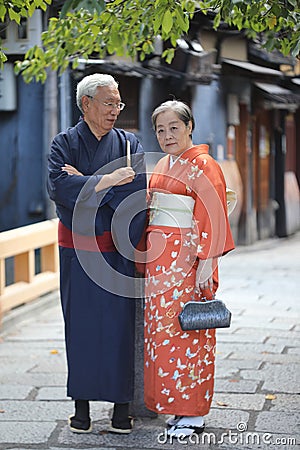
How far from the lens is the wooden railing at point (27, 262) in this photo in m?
8.73

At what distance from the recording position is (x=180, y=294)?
5160 millimetres

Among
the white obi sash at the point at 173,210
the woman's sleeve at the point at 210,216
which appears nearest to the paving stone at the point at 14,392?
the white obi sash at the point at 173,210

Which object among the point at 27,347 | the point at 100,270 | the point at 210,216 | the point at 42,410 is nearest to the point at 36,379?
the point at 42,410

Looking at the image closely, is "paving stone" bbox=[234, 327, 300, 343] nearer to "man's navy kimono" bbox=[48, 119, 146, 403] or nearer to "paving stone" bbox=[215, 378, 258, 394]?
"paving stone" bbox=[215, 378, 258, 394]

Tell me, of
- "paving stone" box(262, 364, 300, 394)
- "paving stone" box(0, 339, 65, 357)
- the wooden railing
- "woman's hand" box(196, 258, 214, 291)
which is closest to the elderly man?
"woman's hand" box(196, 258, 214, 291)

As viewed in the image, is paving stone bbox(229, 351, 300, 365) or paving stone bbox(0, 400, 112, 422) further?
paving stone bbox(229, 351, 300, 365)

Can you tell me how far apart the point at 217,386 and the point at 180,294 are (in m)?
1.50

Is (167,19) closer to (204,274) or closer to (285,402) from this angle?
(204,274)

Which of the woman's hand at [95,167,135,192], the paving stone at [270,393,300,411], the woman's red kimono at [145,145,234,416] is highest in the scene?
the woman's hand at [95,167,135,192]

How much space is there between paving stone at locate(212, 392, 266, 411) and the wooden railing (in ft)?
10.6

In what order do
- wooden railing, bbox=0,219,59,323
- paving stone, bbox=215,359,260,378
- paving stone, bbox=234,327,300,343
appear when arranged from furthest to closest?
1. wooden railing, bbox=0,219,59,323
2. paving stone, bbox=234,327,300,343
3. paving stone, bbox=215,359,260,378

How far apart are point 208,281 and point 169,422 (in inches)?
37.4

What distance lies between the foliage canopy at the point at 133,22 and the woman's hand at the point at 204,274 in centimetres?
133

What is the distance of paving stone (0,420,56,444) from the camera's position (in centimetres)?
518
